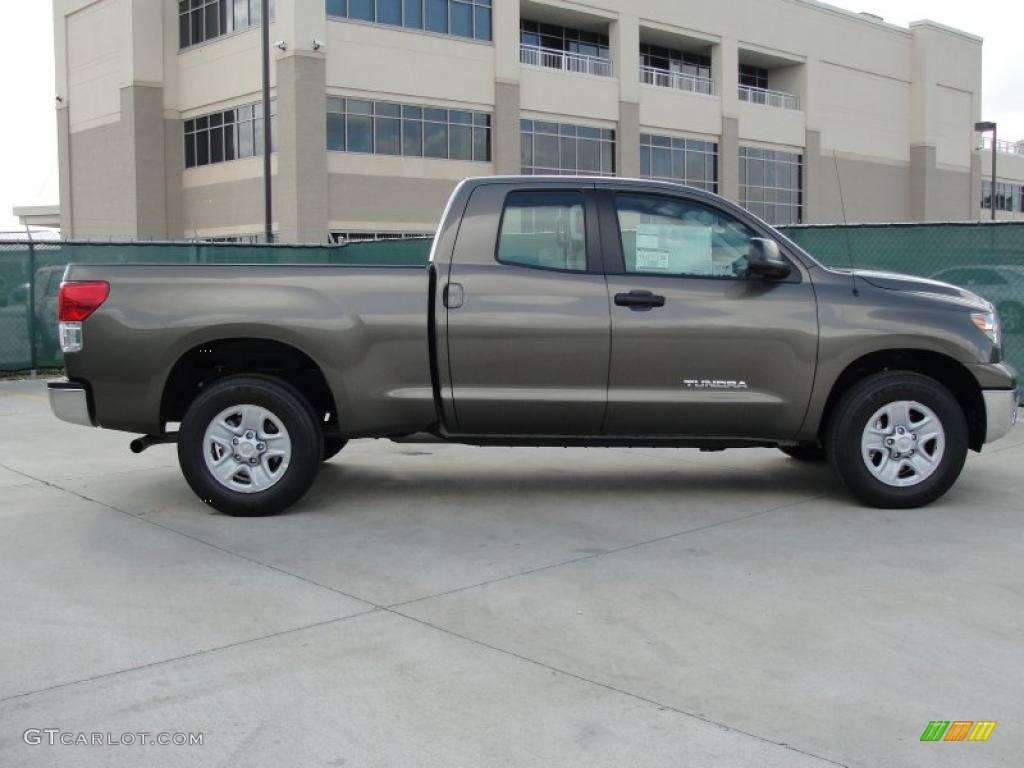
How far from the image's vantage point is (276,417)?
6582 millimetres

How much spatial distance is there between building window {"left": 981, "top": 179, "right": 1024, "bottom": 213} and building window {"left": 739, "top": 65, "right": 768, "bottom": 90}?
2546cm

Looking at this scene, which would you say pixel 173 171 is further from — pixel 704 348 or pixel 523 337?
pixel 704 348

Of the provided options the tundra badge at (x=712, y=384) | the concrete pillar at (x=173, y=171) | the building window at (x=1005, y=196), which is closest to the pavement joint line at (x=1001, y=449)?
the tundra badge at (x=712, y=384)

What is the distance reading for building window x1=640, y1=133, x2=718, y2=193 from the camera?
46.9 metres

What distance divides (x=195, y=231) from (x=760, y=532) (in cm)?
3568

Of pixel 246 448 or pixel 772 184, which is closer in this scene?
pixel 246 448

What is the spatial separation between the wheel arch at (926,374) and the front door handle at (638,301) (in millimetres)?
1260

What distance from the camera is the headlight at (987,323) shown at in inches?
271

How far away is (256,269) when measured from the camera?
665 centimetres

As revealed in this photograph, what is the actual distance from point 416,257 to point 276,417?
11501 mm

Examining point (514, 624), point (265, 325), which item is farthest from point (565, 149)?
point (514, 624)

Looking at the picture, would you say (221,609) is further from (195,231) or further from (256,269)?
(195,231)

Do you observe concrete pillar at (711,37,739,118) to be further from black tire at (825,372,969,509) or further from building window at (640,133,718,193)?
black tire at (825,372,969,509)

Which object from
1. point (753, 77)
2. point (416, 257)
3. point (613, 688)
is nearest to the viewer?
point (613, 688)
